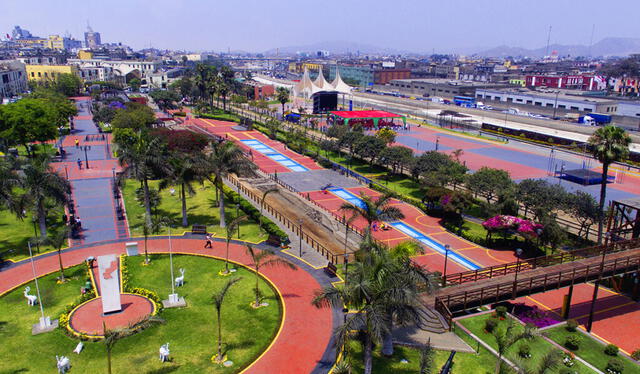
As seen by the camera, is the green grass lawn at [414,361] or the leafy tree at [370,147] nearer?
the green grass lawn at [414,361]

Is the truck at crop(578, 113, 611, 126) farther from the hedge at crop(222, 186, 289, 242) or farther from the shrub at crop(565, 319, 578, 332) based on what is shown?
the shrub at crop(565, 319, 578, 332)

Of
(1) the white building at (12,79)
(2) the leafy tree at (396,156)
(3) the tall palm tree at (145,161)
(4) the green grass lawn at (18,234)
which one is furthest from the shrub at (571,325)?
(1) the white building at (12,79)

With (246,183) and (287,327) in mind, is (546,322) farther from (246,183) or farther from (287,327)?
(246,183)

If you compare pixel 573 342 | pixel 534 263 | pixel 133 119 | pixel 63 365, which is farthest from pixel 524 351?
pixel 133 119

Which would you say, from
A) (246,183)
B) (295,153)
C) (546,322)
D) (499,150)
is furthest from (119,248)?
(499,150)

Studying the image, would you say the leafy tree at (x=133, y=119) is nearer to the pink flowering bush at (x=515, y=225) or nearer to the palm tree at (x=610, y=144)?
the pink flowering bush at (x=515, y=225)

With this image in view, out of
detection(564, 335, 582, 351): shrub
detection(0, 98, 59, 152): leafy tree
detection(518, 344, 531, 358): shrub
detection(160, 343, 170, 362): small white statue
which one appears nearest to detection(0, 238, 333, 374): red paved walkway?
detection(160, 343, 170, 362): small white statue
